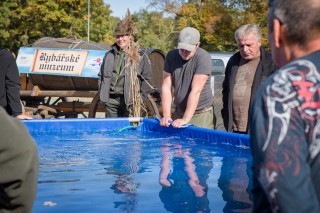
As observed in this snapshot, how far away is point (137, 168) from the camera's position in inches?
201

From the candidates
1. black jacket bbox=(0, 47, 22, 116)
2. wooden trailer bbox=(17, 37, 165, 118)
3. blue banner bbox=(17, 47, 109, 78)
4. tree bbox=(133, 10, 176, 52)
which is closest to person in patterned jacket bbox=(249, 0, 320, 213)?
black jacket bbox=(0, 47, 22, 116)

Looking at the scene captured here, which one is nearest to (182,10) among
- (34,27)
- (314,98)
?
(34,27)

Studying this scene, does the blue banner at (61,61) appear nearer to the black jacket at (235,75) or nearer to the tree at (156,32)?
the black jacket at (235,75)

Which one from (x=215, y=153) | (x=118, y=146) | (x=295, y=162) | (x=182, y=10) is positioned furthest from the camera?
(x=182, y=10)

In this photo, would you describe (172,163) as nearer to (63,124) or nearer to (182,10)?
(63,124)

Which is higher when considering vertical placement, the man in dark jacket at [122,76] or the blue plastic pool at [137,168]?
the man in dark jacket at [122,76]

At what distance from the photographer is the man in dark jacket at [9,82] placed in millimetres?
5930

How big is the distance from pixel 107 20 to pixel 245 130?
135 feet

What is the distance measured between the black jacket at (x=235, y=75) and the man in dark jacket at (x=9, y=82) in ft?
7.32

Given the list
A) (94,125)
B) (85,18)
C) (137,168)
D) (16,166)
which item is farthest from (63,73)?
(85,18)

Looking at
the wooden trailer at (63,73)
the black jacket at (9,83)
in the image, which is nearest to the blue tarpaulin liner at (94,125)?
the black jacket at (9,83)

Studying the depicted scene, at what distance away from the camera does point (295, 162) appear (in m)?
1.49

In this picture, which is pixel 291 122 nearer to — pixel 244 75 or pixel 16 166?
pixel 16 166

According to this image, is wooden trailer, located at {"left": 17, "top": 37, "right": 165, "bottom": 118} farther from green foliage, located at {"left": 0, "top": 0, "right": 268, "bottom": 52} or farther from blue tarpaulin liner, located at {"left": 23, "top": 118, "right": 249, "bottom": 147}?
green foliage, located at {"left": 0, "top": 0, "right": 268, "bottom": 52}
